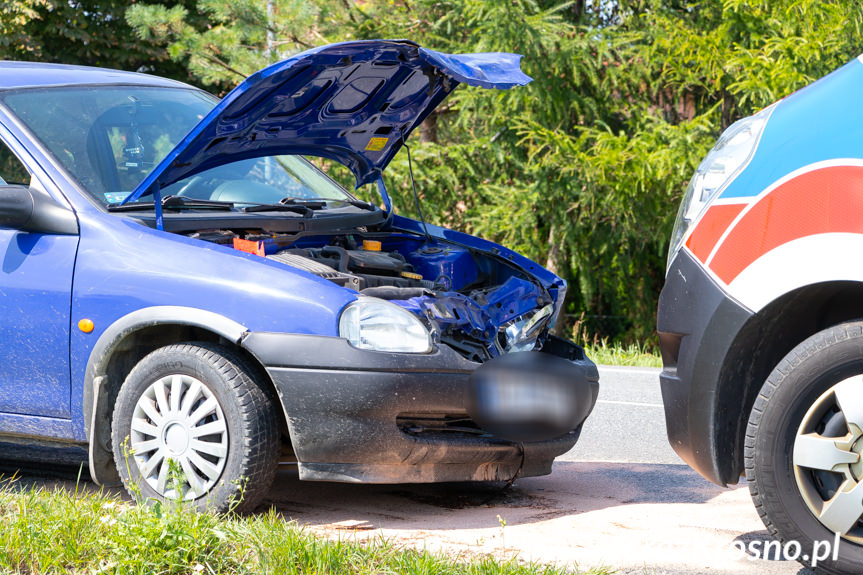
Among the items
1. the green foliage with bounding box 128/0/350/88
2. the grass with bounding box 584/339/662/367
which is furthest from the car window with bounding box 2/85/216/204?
the green foliage with bounding box 128/0/350/88

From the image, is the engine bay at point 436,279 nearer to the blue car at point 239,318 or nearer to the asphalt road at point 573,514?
the blue car at point 239,318

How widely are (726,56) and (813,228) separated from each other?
31.9ft

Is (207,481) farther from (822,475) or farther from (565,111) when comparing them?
(565,111)

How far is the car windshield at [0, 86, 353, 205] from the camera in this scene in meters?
4.62

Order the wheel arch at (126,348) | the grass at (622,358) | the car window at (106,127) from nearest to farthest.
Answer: the wheel arch at (126,348)
the car window at (106,127)
the grass at (622,358)

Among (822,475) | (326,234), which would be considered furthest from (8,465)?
(822,475)

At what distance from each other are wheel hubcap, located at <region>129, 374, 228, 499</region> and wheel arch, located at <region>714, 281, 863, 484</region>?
1847 millimetres

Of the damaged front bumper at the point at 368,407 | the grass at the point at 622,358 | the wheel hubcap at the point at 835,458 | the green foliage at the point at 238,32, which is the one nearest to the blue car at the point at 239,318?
the damaged front bumper at the point at 368,407

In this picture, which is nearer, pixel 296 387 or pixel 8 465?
pixel 296 387

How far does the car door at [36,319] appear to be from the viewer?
4234mm

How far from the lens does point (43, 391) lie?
14.1 ft

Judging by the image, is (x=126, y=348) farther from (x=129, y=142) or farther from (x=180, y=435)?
(x=129, y=142)

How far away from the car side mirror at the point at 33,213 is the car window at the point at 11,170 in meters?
0.19

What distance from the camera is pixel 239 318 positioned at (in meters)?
3.96
